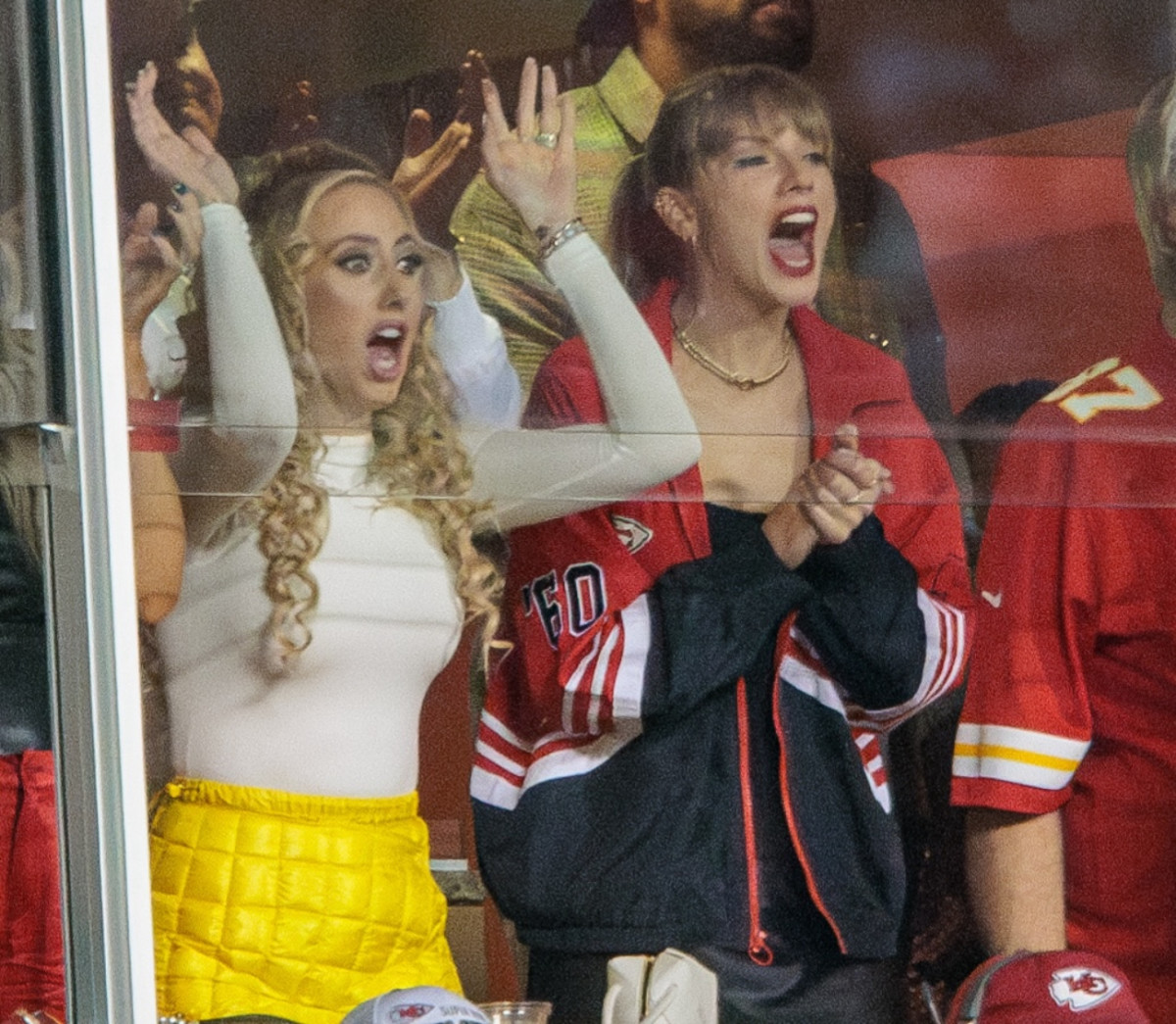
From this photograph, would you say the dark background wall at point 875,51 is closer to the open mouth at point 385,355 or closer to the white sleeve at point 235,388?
the white sleeve at point 235,388

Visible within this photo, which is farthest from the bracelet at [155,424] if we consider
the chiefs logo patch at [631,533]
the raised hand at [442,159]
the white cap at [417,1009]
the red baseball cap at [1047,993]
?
the red baseball cap at [1047,993]

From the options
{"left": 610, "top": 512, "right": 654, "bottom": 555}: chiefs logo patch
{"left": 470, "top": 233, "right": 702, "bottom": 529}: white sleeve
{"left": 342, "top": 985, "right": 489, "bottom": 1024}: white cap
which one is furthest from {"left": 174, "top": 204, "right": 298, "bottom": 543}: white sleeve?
{"left": 342, "top": 985, "right": 489, "bottom": 1024}: white cap

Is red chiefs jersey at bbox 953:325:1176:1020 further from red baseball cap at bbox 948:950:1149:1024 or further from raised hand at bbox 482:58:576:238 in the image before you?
raised hand at bbox 482:58:576:238

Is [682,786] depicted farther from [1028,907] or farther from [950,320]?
[950,320]

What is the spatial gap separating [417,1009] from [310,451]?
2.03 feet

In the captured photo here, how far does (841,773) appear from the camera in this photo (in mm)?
2131

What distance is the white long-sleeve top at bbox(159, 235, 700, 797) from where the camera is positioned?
6.48 ft

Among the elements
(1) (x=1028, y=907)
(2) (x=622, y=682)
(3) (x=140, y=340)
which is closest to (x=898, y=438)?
(2) (x=622, y=682)

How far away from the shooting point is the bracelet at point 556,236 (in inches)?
81.0

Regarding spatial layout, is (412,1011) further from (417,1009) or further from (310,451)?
(310,451)

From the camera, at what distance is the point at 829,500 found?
212 cm

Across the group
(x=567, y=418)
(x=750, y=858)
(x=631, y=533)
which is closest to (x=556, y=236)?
(x=567, y=418)

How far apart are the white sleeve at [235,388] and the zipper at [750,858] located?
0.63 metres

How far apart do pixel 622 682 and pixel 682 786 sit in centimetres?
14
